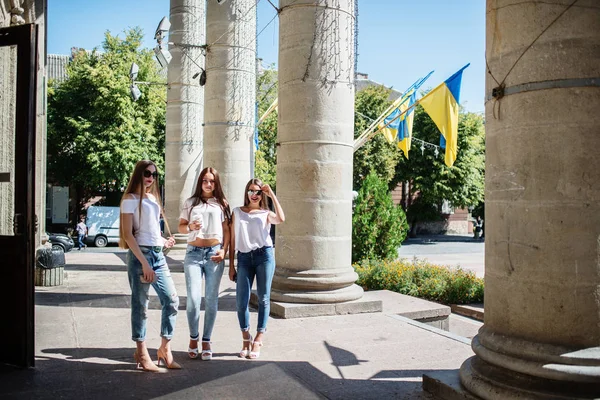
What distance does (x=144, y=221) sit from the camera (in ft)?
16.7

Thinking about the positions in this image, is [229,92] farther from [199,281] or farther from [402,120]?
[199,281]

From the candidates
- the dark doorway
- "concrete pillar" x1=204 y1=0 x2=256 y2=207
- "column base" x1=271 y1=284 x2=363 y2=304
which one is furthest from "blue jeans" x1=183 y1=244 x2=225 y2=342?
"concrete pillar" x1=204 y1=0 x2=256 y2=207

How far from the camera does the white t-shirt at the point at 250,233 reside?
18.5 ft

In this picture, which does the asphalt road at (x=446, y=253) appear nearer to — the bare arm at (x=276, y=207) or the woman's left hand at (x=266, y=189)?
the bare arm at (x=276, y=207)

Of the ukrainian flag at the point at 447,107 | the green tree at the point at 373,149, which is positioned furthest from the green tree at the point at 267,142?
the ukrainian flag at the point at 447,107

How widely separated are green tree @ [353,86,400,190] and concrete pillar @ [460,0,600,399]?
33.2 metres

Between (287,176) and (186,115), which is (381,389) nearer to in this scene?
(287,176)

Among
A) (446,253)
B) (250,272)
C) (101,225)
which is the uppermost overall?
(250,272)

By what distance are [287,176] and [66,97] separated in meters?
29.2

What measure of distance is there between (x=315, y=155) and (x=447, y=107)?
8.46 m

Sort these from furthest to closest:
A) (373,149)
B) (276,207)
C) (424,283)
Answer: (373,149) → (424,283) → (276,207)

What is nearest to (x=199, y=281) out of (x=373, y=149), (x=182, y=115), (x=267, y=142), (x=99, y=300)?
(x=99, y=300)

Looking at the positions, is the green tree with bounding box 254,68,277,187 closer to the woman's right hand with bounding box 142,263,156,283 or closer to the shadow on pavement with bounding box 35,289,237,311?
the shadow on pavement with bounding box 35,289,237,311

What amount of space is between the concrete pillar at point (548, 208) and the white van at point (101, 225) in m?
29.3
